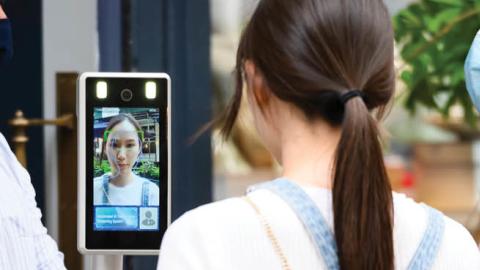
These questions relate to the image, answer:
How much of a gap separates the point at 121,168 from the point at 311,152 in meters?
0.77

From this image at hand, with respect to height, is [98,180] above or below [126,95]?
below

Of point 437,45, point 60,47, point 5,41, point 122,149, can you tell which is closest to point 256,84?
point 122,149

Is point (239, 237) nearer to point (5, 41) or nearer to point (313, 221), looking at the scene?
point (313, 221)

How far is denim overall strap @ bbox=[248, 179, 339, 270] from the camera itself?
5.50ft

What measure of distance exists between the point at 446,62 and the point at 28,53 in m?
1.36

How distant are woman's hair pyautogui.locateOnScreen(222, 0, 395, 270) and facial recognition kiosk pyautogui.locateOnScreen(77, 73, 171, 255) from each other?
73 cm

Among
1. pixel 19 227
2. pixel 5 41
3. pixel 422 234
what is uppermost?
pixel 5 41

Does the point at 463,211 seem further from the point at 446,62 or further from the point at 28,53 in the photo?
the point at 28,53

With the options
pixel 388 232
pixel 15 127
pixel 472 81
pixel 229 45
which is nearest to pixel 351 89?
pixel 388 232

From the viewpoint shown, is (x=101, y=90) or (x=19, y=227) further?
(x=101, y=90)

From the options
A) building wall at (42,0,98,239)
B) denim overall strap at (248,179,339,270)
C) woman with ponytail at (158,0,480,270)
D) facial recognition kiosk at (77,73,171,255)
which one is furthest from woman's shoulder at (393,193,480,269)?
building wall at (42,0,98,239)

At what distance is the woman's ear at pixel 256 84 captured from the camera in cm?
175

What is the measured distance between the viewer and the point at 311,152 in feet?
5.66

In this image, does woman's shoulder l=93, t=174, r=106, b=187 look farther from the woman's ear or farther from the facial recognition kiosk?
the woman's ear
